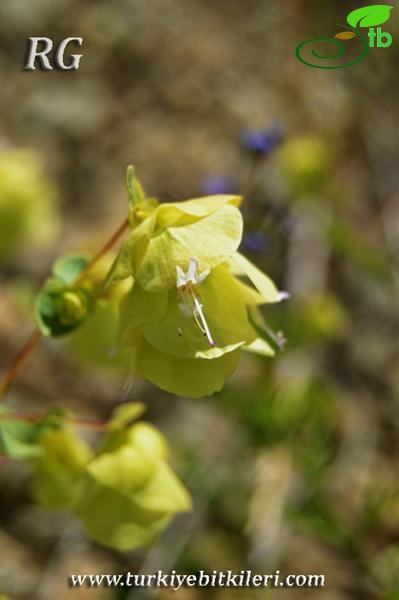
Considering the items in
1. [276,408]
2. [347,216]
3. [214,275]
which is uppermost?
[214,275]

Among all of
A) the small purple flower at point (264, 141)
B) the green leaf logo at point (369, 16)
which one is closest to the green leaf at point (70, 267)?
the small purple flower at point (264, 141)

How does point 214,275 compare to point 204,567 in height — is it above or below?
above

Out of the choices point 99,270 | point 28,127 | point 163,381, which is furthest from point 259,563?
point 28,127

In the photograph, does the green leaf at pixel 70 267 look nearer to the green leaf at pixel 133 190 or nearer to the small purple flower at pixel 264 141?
the green leaf at pixel 133 190

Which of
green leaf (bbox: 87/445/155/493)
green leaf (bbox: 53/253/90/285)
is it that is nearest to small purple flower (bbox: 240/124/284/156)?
green leaf (bbox: 53/253/90/285)

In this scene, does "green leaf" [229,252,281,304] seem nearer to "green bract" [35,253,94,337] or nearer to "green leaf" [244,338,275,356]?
"green leaf" [244,338,275,356]

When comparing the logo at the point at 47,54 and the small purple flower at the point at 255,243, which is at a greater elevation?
the logo at the point at 47,54

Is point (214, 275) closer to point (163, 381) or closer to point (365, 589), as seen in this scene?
point (163, 381)
